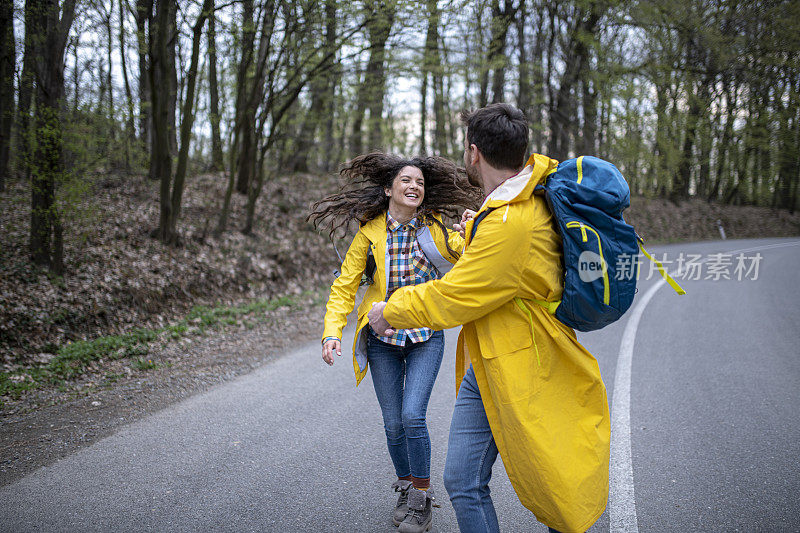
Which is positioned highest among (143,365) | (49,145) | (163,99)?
(163,99)

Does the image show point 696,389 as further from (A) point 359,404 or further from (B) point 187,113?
(B) point 187,113

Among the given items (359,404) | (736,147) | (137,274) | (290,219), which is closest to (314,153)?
(290,219)

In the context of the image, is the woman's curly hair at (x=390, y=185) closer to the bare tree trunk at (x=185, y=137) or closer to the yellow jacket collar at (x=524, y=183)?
the yellow jacket collar at (x=524, y=183)

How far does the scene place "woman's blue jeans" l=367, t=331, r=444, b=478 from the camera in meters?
2.90

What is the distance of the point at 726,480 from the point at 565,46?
2078 centimetres

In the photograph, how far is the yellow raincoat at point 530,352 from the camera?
1928 mm

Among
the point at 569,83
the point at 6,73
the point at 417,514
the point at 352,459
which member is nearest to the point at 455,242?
the point at 417,514

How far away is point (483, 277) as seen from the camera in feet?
6.29

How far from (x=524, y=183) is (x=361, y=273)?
1443 millimetres

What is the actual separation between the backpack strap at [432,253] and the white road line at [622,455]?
1812mm

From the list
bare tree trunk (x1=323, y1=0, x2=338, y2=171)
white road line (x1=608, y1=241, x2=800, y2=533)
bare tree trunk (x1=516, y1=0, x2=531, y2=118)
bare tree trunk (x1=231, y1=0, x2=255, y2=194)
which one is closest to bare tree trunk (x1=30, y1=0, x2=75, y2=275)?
bare tree trunk (x1=231, y1=0, x2=255, y2=194)

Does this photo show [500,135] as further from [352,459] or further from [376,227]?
Answer: [352,459]

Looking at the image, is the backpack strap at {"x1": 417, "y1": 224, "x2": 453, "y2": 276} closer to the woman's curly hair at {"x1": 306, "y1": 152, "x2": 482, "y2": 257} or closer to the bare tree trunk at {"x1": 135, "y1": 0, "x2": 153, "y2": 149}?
the woman's curly hair at {"x1": 306, "y1": 152, "x2": 482, "y2": 257}

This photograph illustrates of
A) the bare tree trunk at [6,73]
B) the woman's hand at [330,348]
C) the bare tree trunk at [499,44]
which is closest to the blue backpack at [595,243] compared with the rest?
the woman's hand at [330,348]
